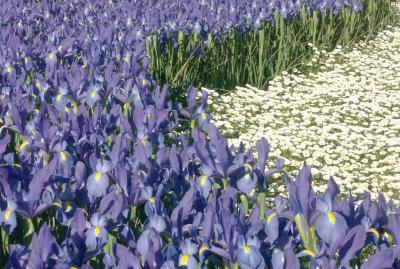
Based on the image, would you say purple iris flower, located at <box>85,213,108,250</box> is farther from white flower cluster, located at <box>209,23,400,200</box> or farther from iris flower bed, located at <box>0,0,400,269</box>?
white flower cluster, located at <box>209,23,400,200</box>

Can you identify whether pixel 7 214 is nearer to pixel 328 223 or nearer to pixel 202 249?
pixel 202 249

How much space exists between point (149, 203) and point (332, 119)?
4.61 metres

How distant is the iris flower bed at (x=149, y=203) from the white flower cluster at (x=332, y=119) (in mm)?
1637

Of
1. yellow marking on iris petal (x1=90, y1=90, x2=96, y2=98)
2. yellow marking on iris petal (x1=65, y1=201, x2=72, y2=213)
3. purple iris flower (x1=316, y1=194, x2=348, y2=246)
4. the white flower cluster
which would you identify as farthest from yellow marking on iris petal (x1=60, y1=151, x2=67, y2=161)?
the white flower cluster

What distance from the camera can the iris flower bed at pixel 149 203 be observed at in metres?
2.02

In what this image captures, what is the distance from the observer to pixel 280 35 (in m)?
8.05

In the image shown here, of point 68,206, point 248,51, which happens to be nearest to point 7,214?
point 68,206

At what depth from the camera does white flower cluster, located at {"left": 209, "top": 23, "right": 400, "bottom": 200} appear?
209 inches

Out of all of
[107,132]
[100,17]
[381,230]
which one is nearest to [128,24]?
[100,17]

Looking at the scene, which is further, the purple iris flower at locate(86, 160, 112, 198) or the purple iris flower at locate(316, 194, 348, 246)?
the purple iris flower at locate(86, 160, 112, 198)

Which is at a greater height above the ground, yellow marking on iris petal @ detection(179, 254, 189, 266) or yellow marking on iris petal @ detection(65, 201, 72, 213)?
yellow marking on iris petal @ detection(179, 254, 189, 266)

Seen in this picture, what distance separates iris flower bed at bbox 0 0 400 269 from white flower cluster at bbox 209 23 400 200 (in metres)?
1.64

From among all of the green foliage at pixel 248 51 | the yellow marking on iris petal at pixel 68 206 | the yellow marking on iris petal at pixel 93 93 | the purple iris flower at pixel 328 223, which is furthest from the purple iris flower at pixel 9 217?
the green foliage at pixel 248 51

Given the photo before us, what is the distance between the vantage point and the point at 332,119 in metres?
6.61
